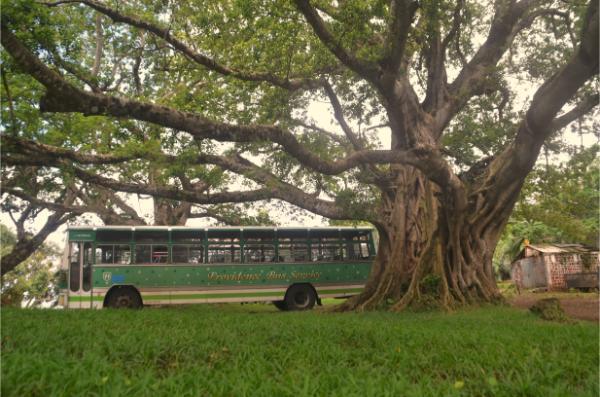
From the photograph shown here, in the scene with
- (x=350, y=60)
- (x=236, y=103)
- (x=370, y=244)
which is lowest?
(x=370, y=244)

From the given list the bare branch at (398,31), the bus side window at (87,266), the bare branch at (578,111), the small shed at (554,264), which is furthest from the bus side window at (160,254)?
the small shed at (554,264)

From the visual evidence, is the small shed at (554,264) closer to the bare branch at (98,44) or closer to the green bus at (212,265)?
the green bus at (212,265)

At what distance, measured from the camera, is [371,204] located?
1397 cm

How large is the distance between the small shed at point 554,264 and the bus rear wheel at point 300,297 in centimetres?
1231

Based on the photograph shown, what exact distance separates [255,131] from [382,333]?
169 inches

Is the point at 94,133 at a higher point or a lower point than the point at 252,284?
higher

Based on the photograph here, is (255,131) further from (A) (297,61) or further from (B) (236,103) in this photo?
(B) (236,103)

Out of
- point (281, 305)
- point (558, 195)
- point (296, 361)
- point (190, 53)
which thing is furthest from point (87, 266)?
point (558, 195)

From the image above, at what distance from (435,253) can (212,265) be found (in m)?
7.01

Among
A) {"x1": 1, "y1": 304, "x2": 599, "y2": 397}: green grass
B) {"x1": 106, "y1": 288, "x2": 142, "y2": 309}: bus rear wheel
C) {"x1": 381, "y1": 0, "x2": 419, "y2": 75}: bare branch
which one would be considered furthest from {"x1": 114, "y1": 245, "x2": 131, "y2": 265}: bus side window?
{"x1": 381, "y1": 0, "x2": 419, "y2": 75}: bare branch

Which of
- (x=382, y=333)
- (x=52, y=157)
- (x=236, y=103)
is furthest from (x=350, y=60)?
(x=52, y=157)

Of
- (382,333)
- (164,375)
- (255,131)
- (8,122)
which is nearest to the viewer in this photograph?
(164,375)

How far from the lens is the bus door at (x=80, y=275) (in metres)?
14.0

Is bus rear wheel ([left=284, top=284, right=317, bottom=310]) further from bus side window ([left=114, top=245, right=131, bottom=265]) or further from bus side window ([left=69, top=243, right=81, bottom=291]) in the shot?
bus side window ([left=69, top=243, right=81, bottom=291])
